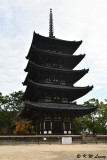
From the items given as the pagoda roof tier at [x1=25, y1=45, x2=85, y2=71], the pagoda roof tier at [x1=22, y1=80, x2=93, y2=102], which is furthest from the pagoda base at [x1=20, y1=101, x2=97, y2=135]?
the pagoda roof tier at [x1=25, y1=45, x2=85, y2=71]

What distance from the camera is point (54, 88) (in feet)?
85.1

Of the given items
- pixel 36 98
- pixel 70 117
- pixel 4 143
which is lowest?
pixel 4 143

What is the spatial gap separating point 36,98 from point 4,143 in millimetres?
8856

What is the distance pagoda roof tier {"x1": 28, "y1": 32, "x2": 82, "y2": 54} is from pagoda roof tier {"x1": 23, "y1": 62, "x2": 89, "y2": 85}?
18.8 feet

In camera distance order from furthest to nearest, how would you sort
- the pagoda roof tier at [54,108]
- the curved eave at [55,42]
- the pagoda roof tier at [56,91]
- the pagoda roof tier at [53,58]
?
the curved eave at [55,42] → the pagoda roof tier at [53,58] → the pagoda roof tier at [56,91] → the pagoda roof tier at [54,108]

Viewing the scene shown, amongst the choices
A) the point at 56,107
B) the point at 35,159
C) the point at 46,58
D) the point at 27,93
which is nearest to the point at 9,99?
the point at 27,93

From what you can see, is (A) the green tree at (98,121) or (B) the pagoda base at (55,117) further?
(A) the green tree at (98,121)

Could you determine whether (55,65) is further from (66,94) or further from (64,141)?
(64,141)

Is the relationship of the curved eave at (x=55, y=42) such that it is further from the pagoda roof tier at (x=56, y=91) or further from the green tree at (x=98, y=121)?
the green tree at (x=98, y=121)

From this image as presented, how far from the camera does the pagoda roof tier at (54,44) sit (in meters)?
31.1

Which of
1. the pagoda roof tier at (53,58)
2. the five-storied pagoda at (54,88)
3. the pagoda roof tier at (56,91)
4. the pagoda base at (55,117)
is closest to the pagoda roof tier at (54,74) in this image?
the five-storied pagoda at (54,88)

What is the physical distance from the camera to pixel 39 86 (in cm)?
2517

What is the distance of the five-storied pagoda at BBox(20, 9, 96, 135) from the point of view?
25172 millimetres

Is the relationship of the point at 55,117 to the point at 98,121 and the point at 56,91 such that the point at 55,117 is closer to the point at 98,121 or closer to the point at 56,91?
the point at 56,91
